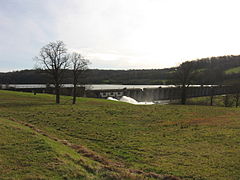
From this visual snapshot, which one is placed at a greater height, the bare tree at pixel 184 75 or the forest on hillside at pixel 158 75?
the forest on hillside at pixel 158 75

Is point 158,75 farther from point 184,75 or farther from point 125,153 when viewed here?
point 125,153

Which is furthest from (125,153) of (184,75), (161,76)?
(161,76)

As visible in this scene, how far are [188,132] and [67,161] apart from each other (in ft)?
38.7

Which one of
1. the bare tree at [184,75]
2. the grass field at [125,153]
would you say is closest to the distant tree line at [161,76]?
the bare tree at [184,75]

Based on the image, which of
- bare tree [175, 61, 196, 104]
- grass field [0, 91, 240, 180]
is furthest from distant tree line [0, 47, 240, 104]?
grass field [0, 91, 240, 180]

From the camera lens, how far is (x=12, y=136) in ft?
39.9

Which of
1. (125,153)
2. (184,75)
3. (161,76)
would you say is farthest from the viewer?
(161,76)

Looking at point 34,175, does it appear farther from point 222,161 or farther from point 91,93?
point 91,93

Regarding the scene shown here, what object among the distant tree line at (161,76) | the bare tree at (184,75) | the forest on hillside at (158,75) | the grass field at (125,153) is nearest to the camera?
the grass field at (125,153)

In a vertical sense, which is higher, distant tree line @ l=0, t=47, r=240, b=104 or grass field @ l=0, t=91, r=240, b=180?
distant tree line @ l=0, t=47, r=240, b=104

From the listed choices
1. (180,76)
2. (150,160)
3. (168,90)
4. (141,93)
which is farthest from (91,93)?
(150,160)

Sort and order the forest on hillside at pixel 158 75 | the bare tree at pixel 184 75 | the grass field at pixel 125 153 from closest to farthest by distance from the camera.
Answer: the grass field at pixel 125 153, the bare tree at pixel 184 75, the forest on hillside at pixel 158 75

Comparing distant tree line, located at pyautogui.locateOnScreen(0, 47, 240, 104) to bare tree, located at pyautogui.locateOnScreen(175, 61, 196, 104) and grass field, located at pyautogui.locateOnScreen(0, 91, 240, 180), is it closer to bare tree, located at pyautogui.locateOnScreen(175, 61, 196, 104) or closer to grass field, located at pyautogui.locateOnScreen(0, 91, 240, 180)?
bare tree, located at pyautogui.locateOnScreen(175, 61, 196, 104)

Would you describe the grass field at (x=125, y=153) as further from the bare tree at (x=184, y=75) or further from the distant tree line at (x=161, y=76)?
the bare tree at (x=184, y=75)
